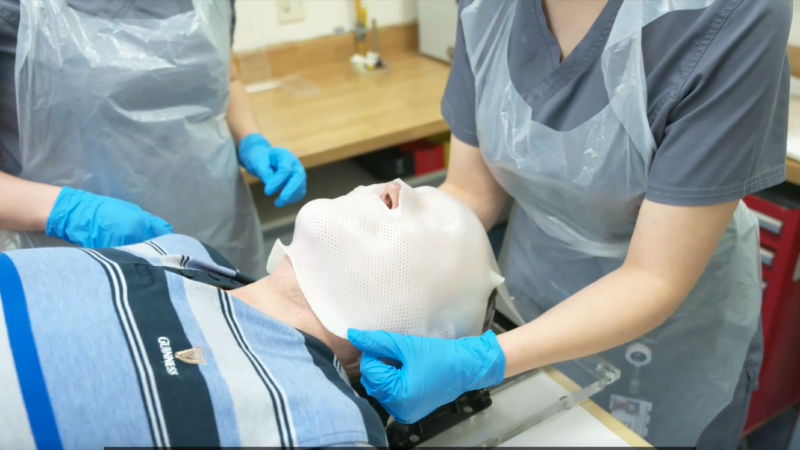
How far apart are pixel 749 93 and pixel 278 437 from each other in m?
0.64

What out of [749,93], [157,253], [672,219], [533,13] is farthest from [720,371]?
[157,253]

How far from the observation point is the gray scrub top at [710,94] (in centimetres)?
70

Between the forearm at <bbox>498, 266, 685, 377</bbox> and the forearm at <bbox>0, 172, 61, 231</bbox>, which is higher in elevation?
the forearm at <bbox>0, 172, 61, 231</bbox>

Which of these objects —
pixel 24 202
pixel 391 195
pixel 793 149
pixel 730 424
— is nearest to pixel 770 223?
pixel 793 149

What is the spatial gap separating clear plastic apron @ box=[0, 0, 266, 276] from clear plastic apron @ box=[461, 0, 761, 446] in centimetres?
47

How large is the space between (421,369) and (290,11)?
0.91 m

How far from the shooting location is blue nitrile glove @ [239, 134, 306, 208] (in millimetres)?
1175

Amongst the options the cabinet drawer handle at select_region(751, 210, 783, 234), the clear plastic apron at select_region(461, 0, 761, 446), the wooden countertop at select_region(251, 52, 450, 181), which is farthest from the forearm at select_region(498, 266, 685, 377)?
the wooden countertop at select_region(251, 52, 450, 181)

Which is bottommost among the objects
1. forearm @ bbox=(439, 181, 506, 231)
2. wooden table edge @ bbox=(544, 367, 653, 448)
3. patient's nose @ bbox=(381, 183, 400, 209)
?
wooden table edge @ bbox=(544, 367, 653, 448)

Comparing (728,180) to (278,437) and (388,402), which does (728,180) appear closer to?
(388,402)

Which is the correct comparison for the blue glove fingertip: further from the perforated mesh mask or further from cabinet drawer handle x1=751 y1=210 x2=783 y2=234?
cabinet drawer handle x1=751 y1=210 x2=783 y2=234

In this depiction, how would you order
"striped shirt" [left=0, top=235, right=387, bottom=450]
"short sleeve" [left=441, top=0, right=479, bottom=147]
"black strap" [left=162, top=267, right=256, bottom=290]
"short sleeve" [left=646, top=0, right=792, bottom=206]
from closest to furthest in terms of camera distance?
"striped shirt" [left=0, top=235, right=387, bottom=450] → "short sleeve" [left=646, top=0, right=792, bottom=206] → "black strap" [left=162, top=267, right=256, bottom=290] → "short sleeve" [left=441, top=0, right=479, bottom=147]

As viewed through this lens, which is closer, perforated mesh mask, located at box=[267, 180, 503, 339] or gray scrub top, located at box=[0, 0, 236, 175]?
perforated mesh mask, located at box=[267, 180, 503, 339]

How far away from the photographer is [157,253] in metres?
0.84
